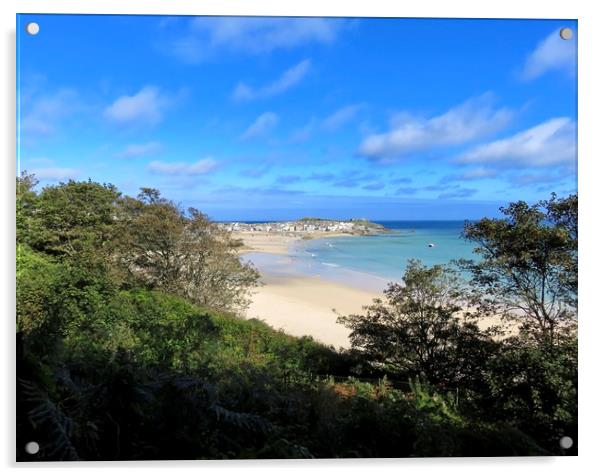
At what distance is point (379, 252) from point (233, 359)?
1.15m

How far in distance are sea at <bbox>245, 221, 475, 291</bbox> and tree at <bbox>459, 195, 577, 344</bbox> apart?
4.9 inches

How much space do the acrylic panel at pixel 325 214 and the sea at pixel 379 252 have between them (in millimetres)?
13

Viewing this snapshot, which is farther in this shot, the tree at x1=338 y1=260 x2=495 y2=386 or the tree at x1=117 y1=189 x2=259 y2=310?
the tree at x1=117 y1=189 x2=259 y2=310

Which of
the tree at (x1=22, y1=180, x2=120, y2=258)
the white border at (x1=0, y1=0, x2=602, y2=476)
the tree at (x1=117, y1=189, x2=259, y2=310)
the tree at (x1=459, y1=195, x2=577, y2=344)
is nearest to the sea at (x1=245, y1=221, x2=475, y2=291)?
the tree at (x1=459, y1=195, x2=577, y2=344)

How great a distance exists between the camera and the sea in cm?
273

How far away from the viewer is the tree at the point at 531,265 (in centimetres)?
261

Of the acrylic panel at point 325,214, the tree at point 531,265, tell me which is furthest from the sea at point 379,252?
the tree at point 531,265

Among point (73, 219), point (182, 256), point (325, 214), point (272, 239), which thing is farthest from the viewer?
point (182, 256)

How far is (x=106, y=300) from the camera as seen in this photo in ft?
9.95

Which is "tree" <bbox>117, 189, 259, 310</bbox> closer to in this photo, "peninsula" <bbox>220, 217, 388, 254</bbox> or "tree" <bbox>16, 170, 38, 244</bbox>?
"peninsula" <bbox>220, 217, 388, 254</bbox>
